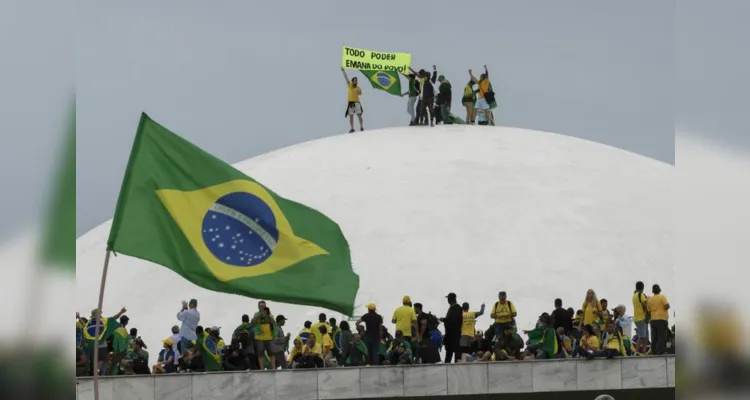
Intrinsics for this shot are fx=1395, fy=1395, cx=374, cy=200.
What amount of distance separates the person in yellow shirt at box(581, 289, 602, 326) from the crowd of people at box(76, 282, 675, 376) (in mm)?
13

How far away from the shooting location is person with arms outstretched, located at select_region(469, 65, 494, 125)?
29.4m

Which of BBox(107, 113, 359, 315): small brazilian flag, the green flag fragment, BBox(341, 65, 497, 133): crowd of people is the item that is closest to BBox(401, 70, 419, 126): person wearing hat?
BBox(341, 65, 497, 133): crowd of people

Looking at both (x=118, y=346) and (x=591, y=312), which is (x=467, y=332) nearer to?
(x=591, y=312)

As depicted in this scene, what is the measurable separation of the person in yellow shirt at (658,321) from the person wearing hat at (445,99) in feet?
36.8

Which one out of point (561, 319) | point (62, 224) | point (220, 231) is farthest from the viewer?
point (561, 319)

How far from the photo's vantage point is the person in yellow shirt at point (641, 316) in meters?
18.3

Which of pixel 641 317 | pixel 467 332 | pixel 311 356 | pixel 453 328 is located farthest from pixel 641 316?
pixel 311 356

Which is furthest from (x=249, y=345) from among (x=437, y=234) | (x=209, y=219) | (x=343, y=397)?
(x=437, y=234)

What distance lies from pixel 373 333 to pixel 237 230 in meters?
6.63

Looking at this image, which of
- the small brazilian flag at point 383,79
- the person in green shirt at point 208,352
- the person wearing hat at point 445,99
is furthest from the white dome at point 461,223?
the person in green shirt at point 208,352

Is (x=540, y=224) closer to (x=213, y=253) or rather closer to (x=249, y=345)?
(x=249, y=345)

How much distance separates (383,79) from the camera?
95.8ft

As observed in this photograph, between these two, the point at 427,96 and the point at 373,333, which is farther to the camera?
the point at 427,96

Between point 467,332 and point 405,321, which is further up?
point 405,321
